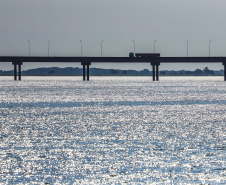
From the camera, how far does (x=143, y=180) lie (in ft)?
88.8

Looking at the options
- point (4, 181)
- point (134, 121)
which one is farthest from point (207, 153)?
point (134, 121)

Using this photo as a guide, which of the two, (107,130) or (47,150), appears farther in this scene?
(107,130)

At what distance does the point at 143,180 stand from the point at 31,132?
22082 mm

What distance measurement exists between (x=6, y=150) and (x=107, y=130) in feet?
47.5

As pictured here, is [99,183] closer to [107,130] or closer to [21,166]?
[21,166]

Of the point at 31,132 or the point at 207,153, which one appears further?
the point at 31,132

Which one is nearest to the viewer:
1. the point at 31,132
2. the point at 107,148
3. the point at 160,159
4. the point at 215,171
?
the point at 215,171

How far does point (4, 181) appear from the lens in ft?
87.0

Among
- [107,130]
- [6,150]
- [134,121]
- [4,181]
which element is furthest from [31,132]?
[4,181]

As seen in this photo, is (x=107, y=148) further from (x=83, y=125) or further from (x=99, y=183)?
(x=83, y=125)

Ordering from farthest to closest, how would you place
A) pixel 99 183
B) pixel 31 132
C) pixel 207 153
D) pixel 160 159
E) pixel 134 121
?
pixel 134 121
pixel 31 132
pixel 207 153
pixel 160 159
pixel 99 183

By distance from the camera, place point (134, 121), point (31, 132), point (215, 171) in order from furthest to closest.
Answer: point (134, 121)
point (31, 132)
point (215, 171)

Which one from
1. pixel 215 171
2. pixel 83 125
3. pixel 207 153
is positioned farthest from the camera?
pixel 83 125

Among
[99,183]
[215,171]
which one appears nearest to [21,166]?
[99,183]
